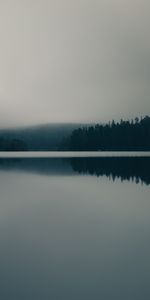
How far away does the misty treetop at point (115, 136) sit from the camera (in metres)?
27.6

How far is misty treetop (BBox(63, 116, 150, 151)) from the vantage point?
2759cm

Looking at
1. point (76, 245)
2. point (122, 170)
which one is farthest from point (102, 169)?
point (76, 245)

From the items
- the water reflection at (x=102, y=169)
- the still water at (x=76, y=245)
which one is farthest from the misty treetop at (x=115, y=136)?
the still water at (x=76, y=245)

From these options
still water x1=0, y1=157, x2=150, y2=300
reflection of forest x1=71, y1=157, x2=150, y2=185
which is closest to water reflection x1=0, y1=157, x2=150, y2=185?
reflection of forest x1=71, y1=157, x2=150, y2=185

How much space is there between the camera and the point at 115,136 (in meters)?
30.5

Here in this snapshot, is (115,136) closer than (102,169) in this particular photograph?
No

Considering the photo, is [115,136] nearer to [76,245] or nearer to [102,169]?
[102,169]

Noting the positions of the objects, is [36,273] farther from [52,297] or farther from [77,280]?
[52,297]

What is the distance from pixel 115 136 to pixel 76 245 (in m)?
26.2

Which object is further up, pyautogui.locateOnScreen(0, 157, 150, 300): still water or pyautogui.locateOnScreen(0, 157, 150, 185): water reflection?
pyautogui.locateOnScreen(0, 157, 150, 300): still water

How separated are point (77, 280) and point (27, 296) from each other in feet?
1.41

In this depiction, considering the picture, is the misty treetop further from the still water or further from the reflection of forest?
the still water

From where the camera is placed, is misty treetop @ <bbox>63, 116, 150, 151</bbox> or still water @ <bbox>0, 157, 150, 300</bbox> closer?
still water @ <bbox>0, 157, 150, 300</bbox>

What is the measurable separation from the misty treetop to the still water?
713 inches
